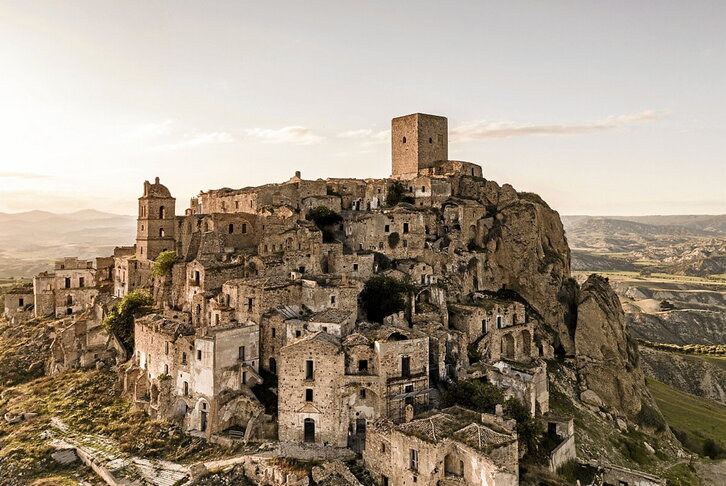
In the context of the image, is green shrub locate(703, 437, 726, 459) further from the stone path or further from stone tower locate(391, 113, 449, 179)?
the stone path

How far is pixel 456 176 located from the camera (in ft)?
192

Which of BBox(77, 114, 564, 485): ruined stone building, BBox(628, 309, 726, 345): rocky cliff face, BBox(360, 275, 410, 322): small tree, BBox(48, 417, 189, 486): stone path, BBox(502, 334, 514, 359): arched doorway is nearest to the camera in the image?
BBox(48, 417, 189, 486): stone path

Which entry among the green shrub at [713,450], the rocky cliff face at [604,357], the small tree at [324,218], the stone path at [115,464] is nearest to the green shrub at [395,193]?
the small tree at [324,218]

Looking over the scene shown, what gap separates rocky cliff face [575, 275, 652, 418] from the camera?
5150 centimetres

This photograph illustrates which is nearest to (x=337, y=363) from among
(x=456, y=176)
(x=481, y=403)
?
(x=481, y=403)

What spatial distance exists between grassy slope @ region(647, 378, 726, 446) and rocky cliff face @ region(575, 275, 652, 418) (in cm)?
984

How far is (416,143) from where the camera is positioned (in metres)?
64.0

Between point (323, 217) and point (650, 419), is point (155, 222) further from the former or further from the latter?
point (650, 419)

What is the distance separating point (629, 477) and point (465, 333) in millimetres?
15613

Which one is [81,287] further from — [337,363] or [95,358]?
A: [337,363]

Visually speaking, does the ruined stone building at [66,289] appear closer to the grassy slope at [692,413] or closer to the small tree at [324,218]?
the small tree at [324,218]

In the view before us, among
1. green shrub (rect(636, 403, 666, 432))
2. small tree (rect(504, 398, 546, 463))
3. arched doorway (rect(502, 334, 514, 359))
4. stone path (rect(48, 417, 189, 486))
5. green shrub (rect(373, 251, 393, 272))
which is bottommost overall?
green shrub (rect(636, 403, 666, 432))

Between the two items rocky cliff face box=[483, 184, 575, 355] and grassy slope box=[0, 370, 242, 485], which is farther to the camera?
rocky cliff face box=[483, 184, 575, 355]

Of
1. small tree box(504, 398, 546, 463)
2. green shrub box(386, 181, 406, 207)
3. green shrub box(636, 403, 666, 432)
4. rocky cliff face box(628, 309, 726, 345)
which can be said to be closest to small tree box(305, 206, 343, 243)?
green shrub box(386, 181, 406, 207)
